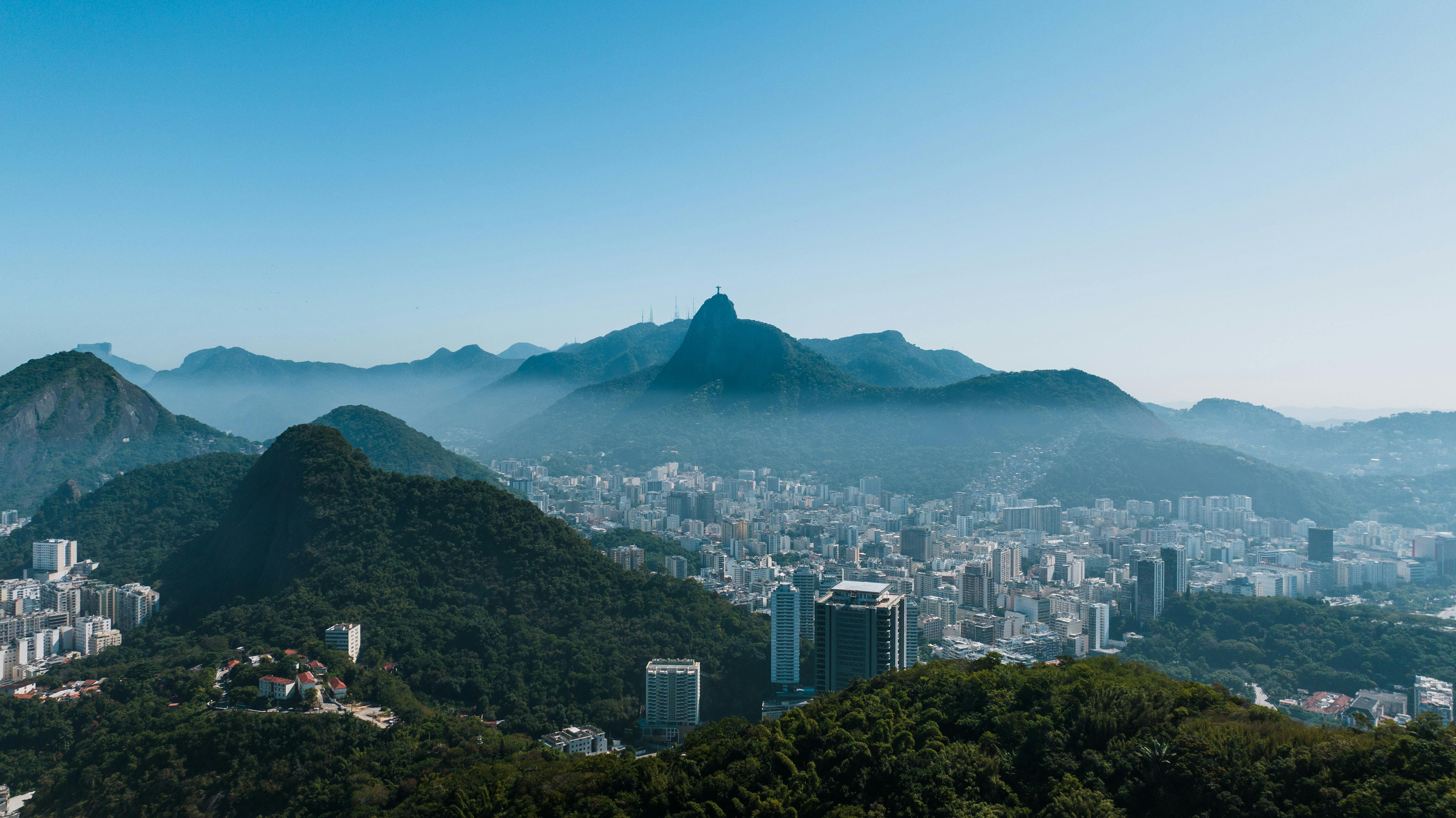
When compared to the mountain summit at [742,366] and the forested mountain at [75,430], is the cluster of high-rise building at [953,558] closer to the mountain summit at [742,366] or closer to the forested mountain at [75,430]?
the mountain summit at [742,366]

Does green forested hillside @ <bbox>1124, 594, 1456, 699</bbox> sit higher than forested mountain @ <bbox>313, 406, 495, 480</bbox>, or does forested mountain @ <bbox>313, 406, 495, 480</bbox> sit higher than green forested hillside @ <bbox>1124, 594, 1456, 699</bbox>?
forested mountain @ <bbox>313, 406, 495, 480</bbox>

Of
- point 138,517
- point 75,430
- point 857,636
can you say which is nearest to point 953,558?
point 857,636

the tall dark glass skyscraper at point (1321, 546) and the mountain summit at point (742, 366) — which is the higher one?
the mountain summit at point (742, 366)

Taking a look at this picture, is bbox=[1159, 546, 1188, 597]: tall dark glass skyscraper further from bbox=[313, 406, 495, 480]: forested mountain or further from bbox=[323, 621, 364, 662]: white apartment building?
bbox=[313, 406, 495, 480]: forested mountain

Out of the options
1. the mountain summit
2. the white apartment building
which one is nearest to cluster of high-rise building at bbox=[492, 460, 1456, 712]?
the white apartment building

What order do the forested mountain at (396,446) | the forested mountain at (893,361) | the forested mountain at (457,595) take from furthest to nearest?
the forested mountain at (893,361) → the forested mountain at (396,446) → the forested mountain at (457,595)

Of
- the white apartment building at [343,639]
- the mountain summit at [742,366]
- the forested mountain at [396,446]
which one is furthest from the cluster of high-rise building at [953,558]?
the mountain summit at [742,366]
